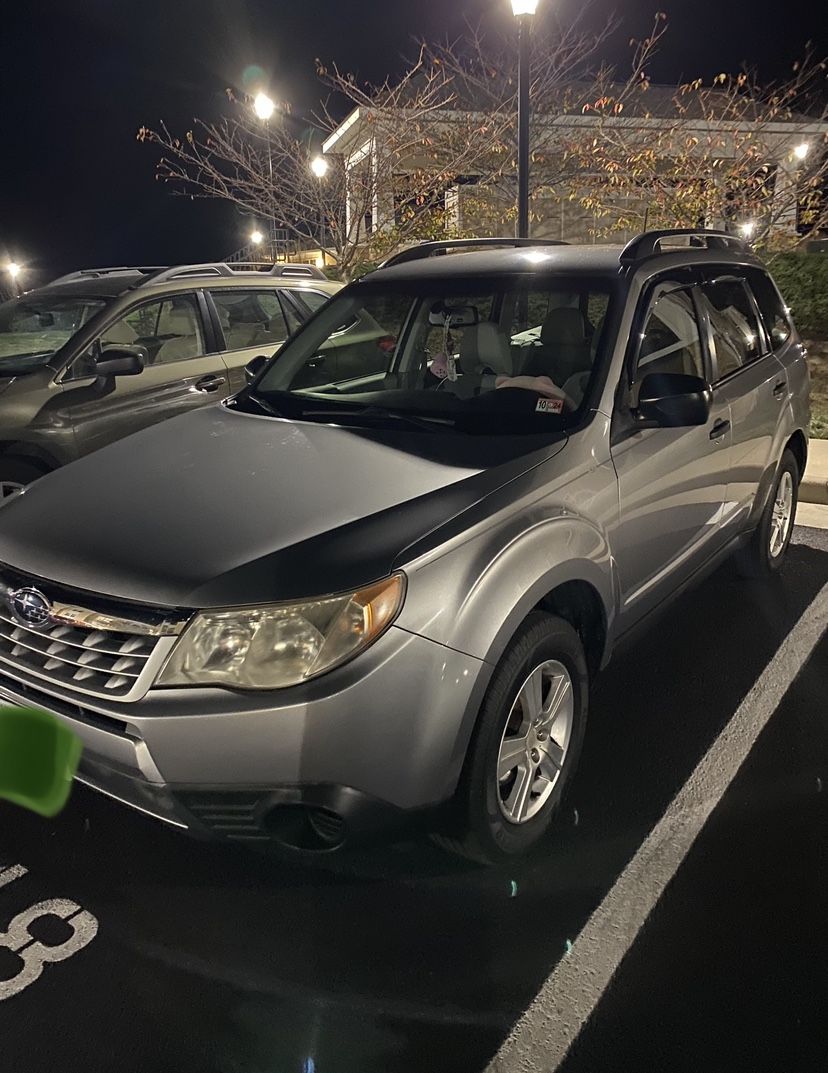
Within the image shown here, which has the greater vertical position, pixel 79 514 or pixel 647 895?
pixel 79 514

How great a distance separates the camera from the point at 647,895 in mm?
2506

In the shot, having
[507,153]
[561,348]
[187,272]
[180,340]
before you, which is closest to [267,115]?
[507,153]

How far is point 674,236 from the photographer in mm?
3768

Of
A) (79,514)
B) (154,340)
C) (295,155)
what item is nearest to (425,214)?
(295,155)

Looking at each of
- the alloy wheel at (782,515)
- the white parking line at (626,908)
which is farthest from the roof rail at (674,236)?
the white parking line at (626,908)

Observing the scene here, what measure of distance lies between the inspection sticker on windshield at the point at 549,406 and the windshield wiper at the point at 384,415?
303 mm

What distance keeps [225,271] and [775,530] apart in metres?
4.04

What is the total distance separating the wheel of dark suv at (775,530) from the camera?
4.55 meters

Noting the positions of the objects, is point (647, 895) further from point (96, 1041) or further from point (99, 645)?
point (99, 645)

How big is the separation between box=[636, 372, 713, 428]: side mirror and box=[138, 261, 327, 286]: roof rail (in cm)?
374

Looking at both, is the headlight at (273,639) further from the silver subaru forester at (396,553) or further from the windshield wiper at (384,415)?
the windshield wiper at (384,415)

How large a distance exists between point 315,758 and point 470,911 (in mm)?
769

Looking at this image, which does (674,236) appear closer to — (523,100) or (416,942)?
(416,942)

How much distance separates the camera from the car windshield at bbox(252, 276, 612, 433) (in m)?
3.07
